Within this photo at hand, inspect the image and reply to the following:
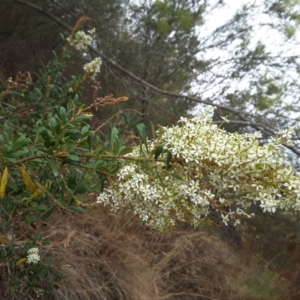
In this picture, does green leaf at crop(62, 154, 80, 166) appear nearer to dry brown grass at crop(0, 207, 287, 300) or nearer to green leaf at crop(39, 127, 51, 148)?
green leaf at crop(39, 127, 51, 148)

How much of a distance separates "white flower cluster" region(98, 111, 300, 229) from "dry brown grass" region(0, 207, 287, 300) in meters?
2.22

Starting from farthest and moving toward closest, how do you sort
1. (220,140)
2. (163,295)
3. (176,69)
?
1. (176,69)
2. (163,295)
3. (220,140)

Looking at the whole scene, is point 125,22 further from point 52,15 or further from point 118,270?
point 118,270

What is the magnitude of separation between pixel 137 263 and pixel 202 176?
3.33 m

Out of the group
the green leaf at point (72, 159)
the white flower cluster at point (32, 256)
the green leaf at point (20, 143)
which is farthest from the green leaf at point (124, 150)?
the white flower cluster at point (32, 256)

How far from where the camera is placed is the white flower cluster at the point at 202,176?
157cm

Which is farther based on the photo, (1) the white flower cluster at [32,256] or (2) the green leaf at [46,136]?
(1) the white flower cluster at [32,256]

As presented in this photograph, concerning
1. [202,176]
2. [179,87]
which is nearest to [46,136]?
[202,176]

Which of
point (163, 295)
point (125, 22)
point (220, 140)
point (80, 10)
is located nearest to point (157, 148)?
point (220, 140)

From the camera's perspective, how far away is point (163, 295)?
4996 millimetres

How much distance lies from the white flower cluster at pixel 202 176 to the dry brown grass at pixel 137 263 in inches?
87.5

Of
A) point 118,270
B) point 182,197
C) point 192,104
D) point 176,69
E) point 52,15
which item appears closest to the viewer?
point 182,197

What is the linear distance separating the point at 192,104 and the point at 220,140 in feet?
15.5

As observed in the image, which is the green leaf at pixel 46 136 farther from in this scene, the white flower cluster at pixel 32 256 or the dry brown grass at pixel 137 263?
the dry brown grass at pixel 137 263
